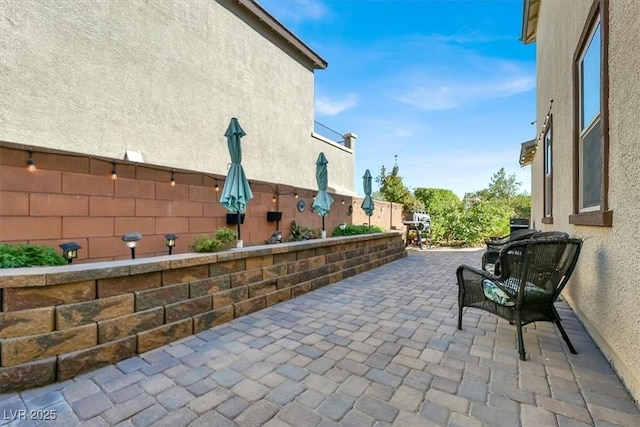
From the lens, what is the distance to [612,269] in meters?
2.27

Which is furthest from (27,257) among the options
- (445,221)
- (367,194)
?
(445,221)

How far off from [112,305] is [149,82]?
5.48 m

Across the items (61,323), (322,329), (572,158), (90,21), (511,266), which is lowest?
(322,329)

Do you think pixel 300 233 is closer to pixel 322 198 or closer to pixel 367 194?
pixel 322 198

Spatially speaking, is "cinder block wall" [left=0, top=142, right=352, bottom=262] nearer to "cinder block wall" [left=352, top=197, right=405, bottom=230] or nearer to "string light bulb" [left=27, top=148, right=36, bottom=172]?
"string light bulb" [left=27, top=148, right=36, bottom=172]

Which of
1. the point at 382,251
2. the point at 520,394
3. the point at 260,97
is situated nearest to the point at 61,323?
the point at 520,394

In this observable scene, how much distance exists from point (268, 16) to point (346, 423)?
10594mm

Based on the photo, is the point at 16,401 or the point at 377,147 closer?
the point at 16,401

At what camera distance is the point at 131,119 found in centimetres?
574

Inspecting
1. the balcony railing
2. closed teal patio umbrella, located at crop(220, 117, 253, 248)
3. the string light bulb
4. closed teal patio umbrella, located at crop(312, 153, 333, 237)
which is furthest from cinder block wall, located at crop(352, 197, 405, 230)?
the string light bulb

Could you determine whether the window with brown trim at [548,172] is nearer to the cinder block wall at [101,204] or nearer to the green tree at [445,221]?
the green tree at [445,221]

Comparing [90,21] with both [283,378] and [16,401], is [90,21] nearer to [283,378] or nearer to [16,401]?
[16,401]

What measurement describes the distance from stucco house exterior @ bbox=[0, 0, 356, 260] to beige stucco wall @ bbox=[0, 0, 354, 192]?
0.02 m

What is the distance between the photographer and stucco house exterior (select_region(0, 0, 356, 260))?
3.79 m
